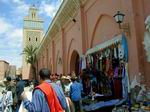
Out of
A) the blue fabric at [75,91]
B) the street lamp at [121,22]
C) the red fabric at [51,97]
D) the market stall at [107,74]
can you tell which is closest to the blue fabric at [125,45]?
the market stall at [107,74]

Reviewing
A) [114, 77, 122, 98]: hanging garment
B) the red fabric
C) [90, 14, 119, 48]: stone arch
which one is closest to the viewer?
the red fabric

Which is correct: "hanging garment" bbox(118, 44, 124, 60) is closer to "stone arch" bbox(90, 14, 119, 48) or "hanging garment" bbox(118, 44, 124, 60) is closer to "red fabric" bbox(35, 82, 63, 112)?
"stone arch" bbox(90, 14, 119, 48)

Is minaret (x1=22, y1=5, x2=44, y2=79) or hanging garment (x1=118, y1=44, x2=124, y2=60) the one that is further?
minaret (x1=22, y1=5, x2=44, y2=79)

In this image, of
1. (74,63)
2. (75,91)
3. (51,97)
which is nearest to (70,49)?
(74,63)

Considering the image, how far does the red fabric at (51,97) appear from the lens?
4.50 meters

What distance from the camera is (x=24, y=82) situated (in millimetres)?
10547

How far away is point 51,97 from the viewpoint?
4.53 m

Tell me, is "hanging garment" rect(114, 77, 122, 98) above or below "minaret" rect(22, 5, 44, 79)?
below

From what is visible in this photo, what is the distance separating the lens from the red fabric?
4.50 m

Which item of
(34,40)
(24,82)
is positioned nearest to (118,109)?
(24,82)

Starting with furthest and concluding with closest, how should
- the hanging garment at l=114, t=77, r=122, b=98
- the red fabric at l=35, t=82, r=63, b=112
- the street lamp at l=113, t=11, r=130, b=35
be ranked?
the hanging garment at l=114, t=77, r=122, b=98 → the street lamp at l=113, t=11, r=130, b=35 → the red fabric at l=35, t=82, r=63, b=112

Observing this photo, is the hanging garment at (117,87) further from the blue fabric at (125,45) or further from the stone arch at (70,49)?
the stone arch at (70,49)

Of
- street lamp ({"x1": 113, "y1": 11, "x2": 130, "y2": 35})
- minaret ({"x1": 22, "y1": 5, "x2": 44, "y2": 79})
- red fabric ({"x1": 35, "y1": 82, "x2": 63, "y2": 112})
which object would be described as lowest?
red fabric ({"x1": 35, "y1": 82, "x2": 63, "y2": 112})

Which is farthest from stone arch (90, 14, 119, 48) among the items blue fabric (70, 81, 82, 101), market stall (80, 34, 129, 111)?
blue fabric (70, 81, 82, 101)
